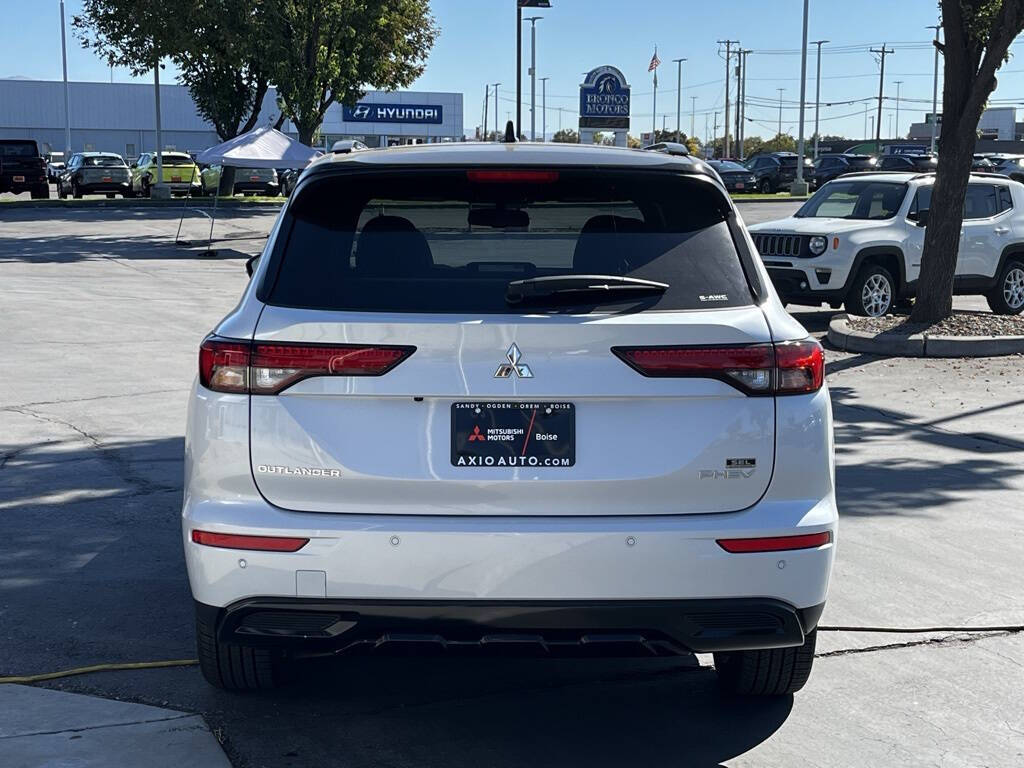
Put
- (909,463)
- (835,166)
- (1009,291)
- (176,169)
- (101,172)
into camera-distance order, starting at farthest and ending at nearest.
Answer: (835,166)
(176,169)
(101,172)
(1009,291)
(909,463)

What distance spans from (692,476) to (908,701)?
1.53 metres

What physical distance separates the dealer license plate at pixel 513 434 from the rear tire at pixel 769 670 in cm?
112

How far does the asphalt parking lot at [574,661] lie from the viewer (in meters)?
4.29

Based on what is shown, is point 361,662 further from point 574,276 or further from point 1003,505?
point 1003,505

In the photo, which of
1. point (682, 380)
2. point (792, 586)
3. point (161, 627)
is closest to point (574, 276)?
point (682, 380)

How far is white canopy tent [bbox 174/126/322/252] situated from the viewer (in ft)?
→ 96.2

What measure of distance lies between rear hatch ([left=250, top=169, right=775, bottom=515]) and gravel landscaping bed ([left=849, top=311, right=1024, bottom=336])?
1051 centimetres

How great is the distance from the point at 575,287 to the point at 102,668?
2.38 metres

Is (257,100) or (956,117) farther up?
(257,100)

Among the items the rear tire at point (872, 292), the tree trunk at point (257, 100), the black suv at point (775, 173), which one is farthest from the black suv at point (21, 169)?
the rear tire at point (872, 292)

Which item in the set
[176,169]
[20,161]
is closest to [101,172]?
[176,169]

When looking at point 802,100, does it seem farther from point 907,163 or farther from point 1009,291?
point 1009,291

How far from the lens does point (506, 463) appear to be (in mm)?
3744

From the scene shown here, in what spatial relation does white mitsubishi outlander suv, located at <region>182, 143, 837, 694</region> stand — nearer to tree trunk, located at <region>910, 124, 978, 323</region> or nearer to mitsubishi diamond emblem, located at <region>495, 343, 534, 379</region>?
mitsubishi diamond emblem, located at <region>495, 343, 534, 379</region>
